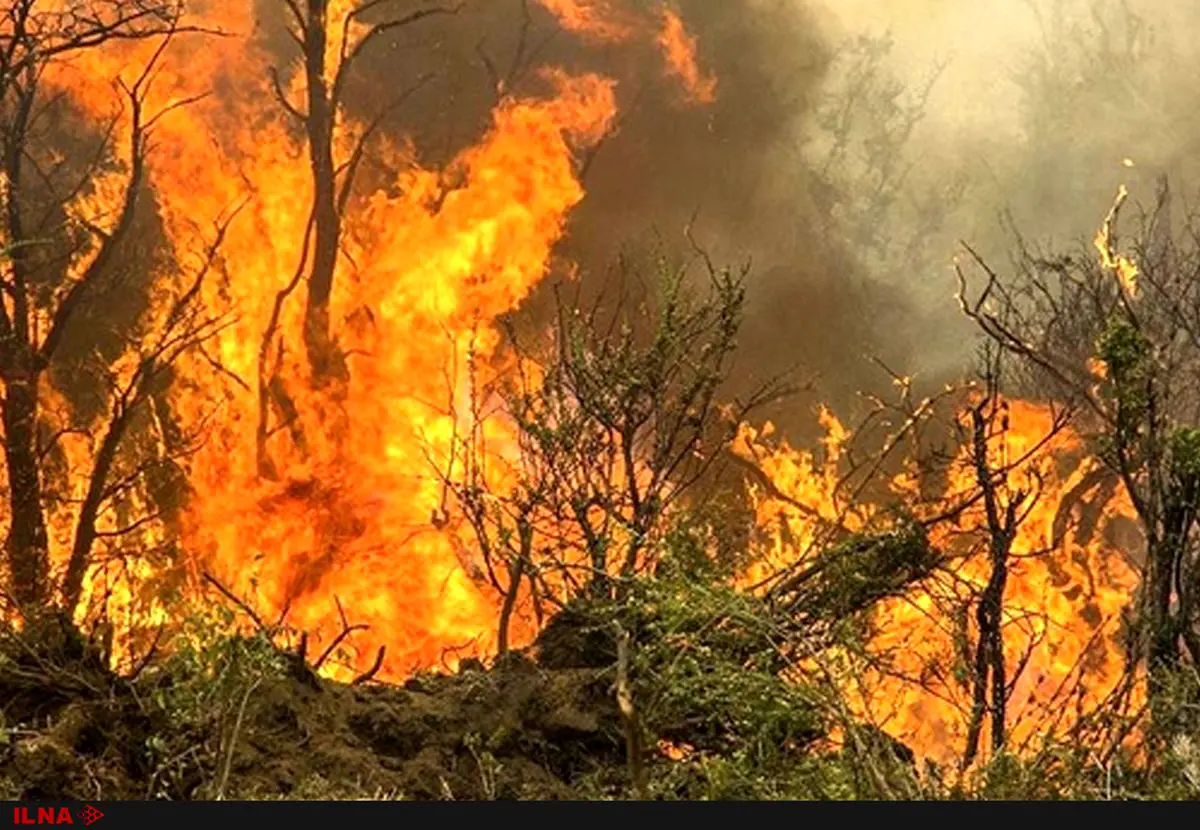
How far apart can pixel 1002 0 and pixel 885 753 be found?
524 inches

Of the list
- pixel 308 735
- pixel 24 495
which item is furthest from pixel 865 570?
pixel 24 495

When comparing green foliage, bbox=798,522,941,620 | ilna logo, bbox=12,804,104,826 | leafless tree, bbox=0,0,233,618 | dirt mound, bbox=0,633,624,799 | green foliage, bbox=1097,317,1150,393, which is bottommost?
ilna logo, bbox=12,804,104,826

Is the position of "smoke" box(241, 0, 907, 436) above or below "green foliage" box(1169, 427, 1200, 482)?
above

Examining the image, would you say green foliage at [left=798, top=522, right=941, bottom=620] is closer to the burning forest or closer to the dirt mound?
the burning forest

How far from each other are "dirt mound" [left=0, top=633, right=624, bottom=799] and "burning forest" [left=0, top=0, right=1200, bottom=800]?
0.24 feet

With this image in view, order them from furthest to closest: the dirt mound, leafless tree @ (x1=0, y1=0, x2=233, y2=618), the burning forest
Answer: leafless tree @ (x1=0, y1=0, x2=233, y2=618), the burning forest, the dirt mound

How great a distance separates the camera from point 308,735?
4754mm

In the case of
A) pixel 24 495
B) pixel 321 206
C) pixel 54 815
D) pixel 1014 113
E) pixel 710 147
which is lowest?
pixel 54 815

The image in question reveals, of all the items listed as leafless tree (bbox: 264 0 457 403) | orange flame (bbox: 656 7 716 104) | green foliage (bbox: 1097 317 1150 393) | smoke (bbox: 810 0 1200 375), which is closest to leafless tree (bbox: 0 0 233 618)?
leafless tree (bbox: 264 0 457 403)

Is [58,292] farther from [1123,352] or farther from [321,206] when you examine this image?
[1123,352]

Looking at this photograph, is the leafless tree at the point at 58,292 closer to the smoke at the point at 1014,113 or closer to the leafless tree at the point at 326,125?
the leafless tree at the point at 326,125

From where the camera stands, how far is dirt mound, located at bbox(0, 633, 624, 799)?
3885 millimetres

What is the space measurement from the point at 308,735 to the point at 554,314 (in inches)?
326

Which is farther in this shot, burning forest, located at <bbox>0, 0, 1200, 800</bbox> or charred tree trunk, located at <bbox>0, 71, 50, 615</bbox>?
charred tree trunk, located at <bbox>0, 71, 50, 615</bbox>
